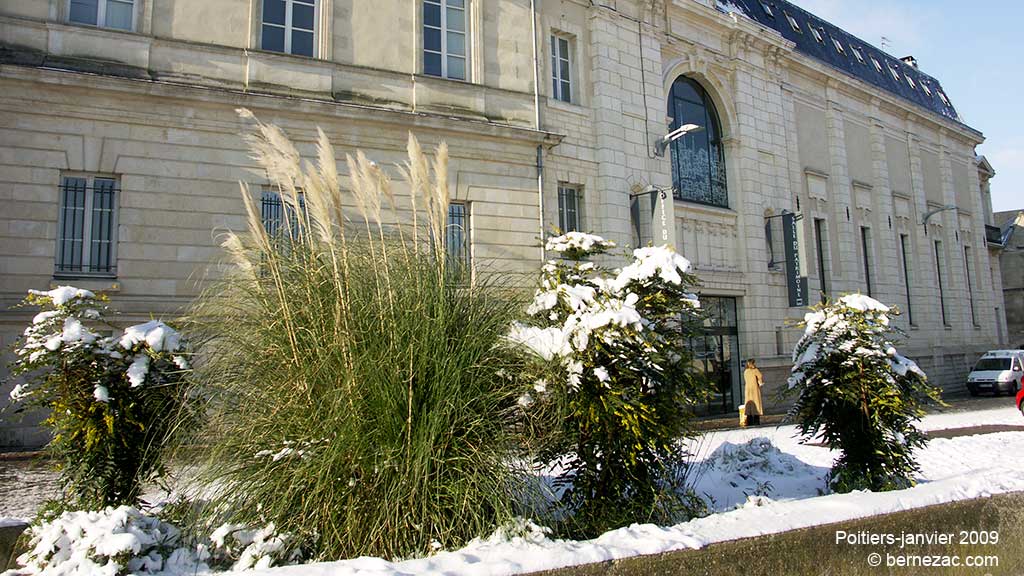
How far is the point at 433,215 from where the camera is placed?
489 centimetres

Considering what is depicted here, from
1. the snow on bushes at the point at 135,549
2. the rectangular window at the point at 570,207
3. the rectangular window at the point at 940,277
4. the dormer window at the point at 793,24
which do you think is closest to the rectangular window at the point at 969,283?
the rectangular window at the point at 940,277

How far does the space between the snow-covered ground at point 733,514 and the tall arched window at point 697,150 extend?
41.3 feet

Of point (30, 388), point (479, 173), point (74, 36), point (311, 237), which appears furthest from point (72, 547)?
point (479, 173)

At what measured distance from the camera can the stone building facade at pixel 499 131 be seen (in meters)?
11.8

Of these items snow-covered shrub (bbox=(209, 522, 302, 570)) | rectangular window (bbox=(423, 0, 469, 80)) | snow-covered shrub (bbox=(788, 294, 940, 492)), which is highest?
rectangular window (bbox=(423, 0, 469, 80))

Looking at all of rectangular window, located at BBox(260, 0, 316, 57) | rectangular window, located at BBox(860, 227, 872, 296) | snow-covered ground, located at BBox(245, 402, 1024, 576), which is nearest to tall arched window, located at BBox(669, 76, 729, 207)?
rectangular window, located at BBox(860, 227, 872, 296)

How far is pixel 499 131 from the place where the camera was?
607 inches

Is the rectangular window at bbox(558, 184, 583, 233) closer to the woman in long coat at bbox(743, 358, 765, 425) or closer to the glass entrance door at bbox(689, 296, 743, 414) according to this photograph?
the glass entrance door at bbox(689, 296, 743, 414)

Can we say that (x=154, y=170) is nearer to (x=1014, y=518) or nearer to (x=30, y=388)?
(x=30, y=388)

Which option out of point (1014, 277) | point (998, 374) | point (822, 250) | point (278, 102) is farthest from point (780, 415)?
point (1014, 277)

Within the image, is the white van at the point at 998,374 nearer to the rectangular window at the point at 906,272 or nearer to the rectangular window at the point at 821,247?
the rectangular window at the point at 906,272

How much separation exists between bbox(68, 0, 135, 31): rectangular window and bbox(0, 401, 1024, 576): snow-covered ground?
8.87m

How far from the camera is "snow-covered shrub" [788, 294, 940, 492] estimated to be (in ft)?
20.4

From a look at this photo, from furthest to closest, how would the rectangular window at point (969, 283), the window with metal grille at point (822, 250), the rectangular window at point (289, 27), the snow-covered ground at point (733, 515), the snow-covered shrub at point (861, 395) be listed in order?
the rectangular window at point (969, 283), the window with metal grille at point (822, 250), the rectangular window at point (289, 27), the snow-covered shrub at point (861, 395), the snow-covered ground at point (733, 515)
